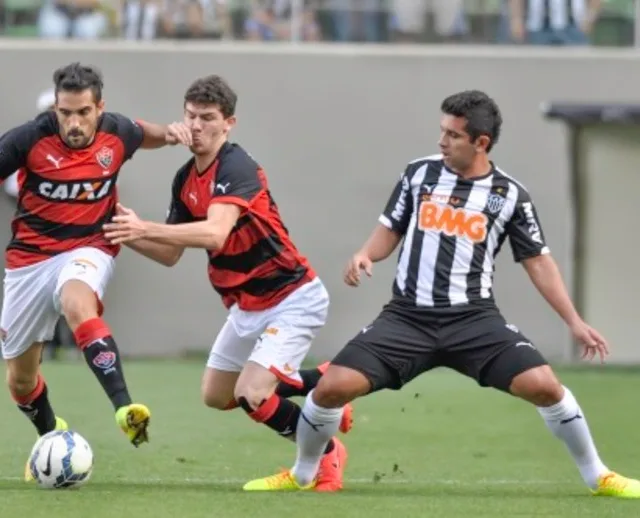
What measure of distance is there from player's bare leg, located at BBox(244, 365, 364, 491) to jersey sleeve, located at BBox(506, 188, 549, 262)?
40.6 inches

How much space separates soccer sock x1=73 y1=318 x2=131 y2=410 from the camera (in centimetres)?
844

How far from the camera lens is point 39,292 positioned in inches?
360

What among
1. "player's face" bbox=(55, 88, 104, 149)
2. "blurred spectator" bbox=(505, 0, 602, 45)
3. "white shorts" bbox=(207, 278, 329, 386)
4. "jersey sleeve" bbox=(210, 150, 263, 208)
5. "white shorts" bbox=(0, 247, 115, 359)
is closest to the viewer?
"jersey sleeve" bbox=(210, 150, 263, 208)

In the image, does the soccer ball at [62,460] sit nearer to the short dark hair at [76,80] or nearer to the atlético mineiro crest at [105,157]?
the atlético mineiro crest at [105,157]

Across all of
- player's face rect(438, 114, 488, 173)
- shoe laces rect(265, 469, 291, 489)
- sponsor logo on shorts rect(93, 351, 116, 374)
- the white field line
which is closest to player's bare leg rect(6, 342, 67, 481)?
the white field line

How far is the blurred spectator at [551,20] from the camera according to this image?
1853cm

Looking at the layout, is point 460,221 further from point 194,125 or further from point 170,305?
point 170,305

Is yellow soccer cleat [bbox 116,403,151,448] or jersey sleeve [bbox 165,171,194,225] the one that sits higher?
jersey sleeve [bbox 165,171,194,225]

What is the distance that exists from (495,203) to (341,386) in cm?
118

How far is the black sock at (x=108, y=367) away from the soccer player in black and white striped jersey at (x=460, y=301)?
2.99 ft

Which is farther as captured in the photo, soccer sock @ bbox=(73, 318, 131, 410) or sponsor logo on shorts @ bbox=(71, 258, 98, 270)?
sponsor logo on shorts @ bbox=(71, 258, 98, 270)

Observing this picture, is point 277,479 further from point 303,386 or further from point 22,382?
point 22,382

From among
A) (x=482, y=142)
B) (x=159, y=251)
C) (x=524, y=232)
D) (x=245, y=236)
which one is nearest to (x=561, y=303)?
(x=524, y=232)

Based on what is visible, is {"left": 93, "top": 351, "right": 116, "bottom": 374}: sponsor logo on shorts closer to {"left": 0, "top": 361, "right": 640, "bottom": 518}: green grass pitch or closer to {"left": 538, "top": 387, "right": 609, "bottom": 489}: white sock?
{"left": 0, "top": 361, "right": 640, "bottom": 518}: green grass pitch
